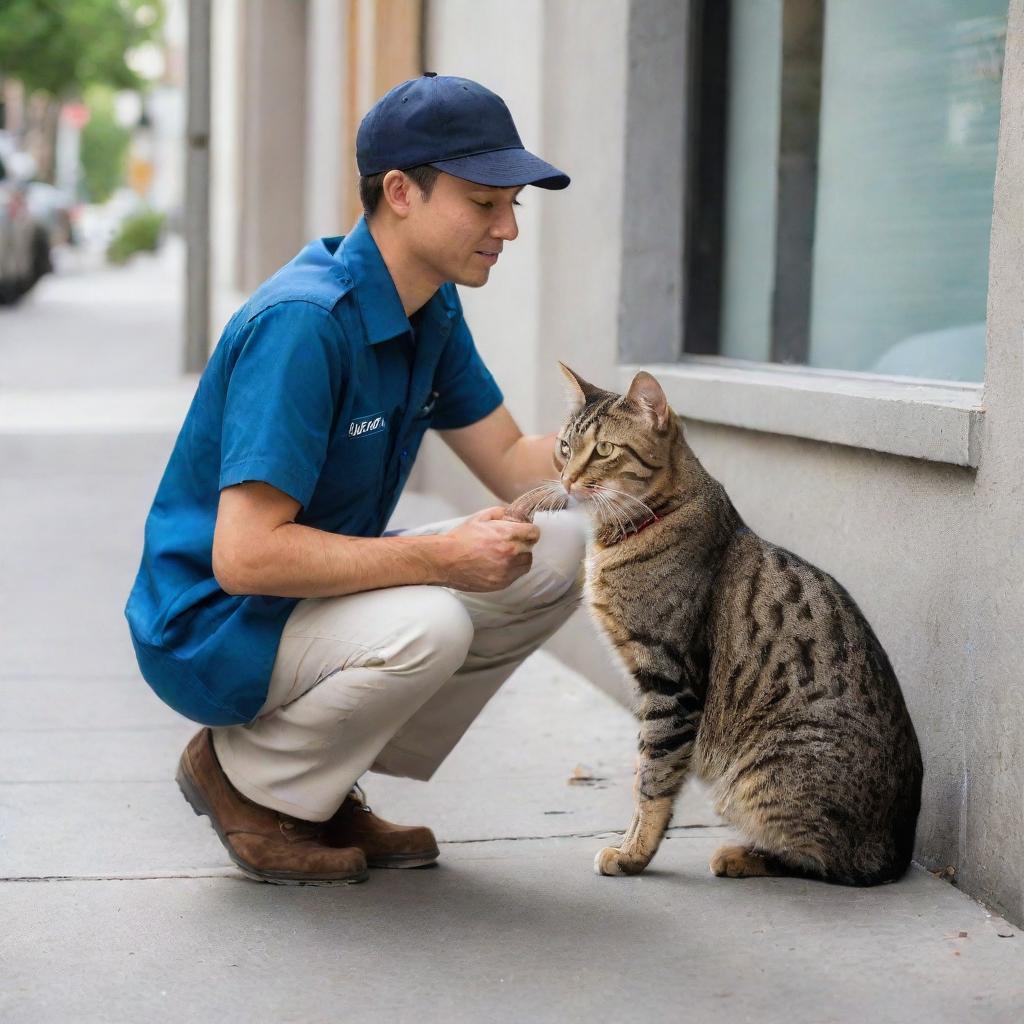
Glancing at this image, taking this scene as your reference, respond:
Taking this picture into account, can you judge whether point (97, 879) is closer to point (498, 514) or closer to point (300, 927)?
point (300, 927)

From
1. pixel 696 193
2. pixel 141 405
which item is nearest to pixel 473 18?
pixel 696 193

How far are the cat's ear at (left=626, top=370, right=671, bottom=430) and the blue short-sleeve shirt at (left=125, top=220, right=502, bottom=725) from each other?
0.49 metres

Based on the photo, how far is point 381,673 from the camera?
315cm

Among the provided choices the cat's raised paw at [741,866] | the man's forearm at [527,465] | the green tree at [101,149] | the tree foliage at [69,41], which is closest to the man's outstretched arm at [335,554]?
the man's forearm at [527,465]

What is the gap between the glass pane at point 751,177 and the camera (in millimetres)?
4863

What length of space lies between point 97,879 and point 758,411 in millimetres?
2031

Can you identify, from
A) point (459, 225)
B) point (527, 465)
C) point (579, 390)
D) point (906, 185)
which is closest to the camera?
point (459, 225)

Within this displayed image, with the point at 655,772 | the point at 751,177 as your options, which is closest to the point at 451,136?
the point at 655,772

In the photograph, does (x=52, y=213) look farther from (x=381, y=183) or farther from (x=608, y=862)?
(x=608, y=862)

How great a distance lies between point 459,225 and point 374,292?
230mm

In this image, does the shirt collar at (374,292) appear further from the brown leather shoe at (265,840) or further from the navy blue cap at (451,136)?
the brown leather shoe at (265,840)

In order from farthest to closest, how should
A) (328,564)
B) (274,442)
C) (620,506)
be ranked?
(620,506), (328,564), (274,442)

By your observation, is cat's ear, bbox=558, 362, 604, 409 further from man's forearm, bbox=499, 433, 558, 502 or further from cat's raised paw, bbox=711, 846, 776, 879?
cat's raised paw, bbox=711, 846, 776, 879

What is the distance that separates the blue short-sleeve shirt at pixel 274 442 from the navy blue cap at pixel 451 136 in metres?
0.23
